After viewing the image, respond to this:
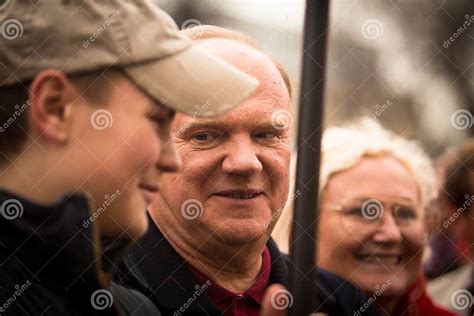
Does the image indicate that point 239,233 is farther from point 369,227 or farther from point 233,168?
point 369,227

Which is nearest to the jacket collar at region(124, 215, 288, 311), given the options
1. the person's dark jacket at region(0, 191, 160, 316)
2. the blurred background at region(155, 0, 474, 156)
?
the person's dark jacket at region(0, 191, 160, 316)

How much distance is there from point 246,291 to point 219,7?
2.30 ft

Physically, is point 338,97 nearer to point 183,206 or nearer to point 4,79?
point 183,206

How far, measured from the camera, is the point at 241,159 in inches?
62.6

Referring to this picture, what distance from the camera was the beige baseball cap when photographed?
3.92 feet

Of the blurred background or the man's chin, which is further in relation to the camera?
the blurred background

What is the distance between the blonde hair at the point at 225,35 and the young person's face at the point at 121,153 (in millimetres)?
438

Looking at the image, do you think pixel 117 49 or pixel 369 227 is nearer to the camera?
pixel 117 49

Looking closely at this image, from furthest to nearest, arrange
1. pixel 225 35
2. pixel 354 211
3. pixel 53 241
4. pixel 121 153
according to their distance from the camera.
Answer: pixel 354 211 → pixel 225 35 → pixel 121 153 → pixel 53 241

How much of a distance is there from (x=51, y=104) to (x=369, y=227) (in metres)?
1.03

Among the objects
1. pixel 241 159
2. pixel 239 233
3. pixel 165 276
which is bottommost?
pixel 165 276

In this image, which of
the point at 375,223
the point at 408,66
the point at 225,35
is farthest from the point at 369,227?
the point at 408,66

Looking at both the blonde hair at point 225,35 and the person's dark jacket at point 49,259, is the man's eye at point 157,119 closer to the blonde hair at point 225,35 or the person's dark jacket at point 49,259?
the person's dark jacket at point 49,259

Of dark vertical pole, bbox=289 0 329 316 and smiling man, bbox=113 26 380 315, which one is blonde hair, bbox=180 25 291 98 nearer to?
smiling man, bbox=113 26 380 315
